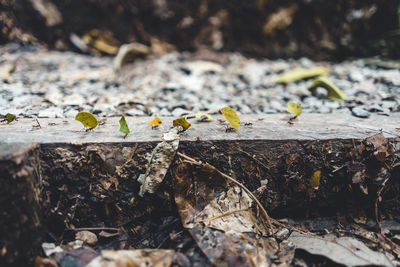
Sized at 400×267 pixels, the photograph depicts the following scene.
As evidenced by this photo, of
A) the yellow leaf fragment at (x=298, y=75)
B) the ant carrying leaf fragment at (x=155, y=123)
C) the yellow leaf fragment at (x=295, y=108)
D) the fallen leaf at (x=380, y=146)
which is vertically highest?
the yellow leaf fragment at (x=298, y=75)

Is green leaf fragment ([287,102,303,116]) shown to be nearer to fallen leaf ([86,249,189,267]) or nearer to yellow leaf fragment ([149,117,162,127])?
yellow leaf fragment ([149,117,162,127])

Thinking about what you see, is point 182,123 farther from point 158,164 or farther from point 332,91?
point 332,91

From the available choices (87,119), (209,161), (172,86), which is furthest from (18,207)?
(172,86)

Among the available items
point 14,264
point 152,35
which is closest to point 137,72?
point 152,35

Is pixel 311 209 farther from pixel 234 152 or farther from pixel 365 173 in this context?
pixel 234 152

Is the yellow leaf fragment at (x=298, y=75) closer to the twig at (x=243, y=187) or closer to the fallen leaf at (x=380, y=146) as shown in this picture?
the fallen leaf at (x=380, y=146)

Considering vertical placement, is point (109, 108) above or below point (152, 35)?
below

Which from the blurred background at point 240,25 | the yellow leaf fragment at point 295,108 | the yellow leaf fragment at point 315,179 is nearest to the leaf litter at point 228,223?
the yellow leaf fragment at point 315,179
